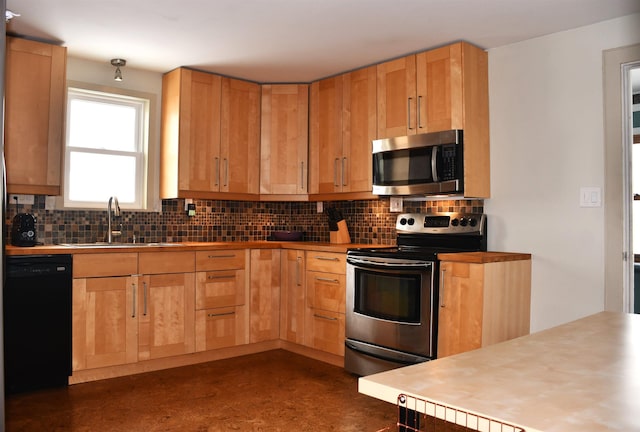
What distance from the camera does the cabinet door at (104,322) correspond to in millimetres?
3590

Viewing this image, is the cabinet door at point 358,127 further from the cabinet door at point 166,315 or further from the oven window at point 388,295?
the cabinet door at point 166,315

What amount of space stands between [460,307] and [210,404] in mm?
1594

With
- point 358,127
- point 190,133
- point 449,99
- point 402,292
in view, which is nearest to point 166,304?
point 190,133

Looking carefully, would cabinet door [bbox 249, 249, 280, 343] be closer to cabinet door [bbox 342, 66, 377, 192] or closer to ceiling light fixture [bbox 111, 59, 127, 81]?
cabinet door [bbox 342, 66, 377, 192]

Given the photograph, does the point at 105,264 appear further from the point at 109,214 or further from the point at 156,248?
the point at 109,214

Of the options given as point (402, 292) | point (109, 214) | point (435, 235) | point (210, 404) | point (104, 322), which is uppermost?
point (109, 214)

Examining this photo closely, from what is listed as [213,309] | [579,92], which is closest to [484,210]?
[579,92]

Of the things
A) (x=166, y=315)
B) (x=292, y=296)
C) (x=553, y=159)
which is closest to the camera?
(x=553, y=159)

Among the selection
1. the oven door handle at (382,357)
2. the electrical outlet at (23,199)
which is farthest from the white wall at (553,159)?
the electrical outlet at (23,199)

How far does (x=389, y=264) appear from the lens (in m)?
3.65

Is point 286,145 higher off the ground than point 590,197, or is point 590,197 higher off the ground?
→ point 286,145

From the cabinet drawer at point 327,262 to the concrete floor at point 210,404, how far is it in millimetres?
740

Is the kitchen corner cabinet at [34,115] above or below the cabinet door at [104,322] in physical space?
above

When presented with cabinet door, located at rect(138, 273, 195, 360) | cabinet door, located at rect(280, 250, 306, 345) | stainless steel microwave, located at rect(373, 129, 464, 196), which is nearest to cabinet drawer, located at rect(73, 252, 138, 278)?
cabinet door, located at rect(138, 273, 195, 360)
